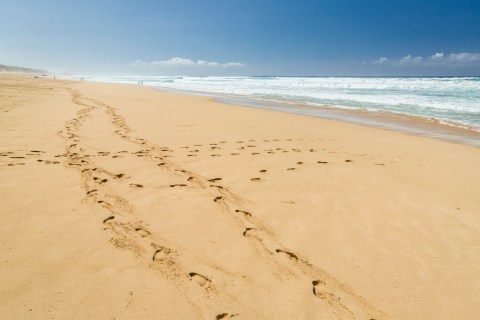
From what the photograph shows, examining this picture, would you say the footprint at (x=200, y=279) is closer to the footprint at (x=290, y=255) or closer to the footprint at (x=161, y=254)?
the footprint at (x=161, y=254)

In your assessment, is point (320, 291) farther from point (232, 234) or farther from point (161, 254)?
point (161, 254)

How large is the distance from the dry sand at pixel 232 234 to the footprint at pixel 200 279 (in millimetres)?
15

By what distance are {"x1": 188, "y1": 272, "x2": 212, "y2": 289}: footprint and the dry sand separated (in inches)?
0.6

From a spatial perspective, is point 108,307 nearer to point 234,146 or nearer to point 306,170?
point 306,170

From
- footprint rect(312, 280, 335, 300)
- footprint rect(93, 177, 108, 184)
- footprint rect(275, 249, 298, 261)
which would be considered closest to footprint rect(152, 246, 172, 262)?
footprint rect(275, 249, 298, 261)

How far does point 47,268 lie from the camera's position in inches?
106

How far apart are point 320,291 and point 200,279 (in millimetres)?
1016

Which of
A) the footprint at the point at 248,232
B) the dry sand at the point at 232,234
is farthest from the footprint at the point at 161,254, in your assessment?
the footprint at the point at 248,232

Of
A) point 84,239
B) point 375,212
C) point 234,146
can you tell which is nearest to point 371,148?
point 234,146

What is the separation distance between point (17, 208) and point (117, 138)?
13.7 feet

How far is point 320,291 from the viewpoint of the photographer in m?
2.61

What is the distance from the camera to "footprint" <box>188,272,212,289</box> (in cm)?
259

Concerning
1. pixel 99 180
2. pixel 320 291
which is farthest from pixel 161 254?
pixel 99 180

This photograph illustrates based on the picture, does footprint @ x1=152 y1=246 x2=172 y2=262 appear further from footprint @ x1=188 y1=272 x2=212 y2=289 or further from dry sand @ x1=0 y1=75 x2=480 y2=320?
footprint @ x1=188 y1=272 x2=212 y2=289
